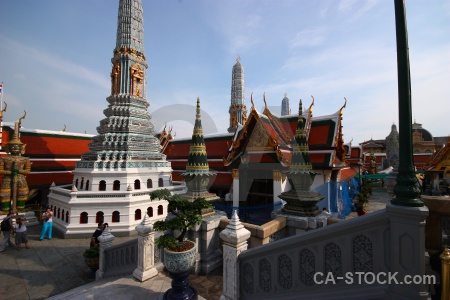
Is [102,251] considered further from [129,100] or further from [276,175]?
[129,100]

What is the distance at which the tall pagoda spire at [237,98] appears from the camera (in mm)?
36781

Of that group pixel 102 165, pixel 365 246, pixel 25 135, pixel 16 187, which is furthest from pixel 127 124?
pixel 365 246

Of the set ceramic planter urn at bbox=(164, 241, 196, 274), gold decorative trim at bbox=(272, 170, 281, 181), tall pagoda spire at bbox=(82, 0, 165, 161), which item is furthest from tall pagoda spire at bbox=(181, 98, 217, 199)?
tall pagoda spire at bbox=(82, 0, 165, 161)

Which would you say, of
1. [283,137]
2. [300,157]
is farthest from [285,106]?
[300,157]

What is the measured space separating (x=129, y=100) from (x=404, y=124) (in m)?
17.4

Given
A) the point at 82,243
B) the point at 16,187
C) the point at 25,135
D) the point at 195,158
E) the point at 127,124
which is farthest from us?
the point at 25,135

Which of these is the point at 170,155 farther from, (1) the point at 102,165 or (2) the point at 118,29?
(2) the point at 118,29

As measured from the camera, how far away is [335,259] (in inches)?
122

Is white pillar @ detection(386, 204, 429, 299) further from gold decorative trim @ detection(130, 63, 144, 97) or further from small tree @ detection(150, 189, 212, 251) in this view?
gold decorative trim @ detection(130, 63, 144, 97)

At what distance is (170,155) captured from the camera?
2342 centimetres

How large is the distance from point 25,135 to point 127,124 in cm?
1046
